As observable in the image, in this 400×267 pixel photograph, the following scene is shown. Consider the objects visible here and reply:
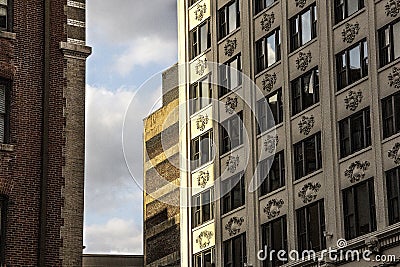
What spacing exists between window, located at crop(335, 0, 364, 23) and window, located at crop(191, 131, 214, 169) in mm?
14020

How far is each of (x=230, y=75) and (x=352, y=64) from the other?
12.7 m

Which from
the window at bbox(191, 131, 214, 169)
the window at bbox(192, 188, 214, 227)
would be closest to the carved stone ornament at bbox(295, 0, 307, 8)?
the window at bbox(191, 131, 214, 169)

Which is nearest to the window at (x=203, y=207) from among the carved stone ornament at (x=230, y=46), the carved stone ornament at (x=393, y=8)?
the carved stone ornament at (x=230, y=46)

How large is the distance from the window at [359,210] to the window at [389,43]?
5.53 meters

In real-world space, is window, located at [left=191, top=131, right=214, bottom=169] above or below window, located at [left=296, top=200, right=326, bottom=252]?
above

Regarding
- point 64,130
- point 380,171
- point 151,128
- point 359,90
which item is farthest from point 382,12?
point 151,128

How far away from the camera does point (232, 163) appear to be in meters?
60.0

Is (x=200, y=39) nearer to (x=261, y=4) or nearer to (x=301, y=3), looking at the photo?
(x=261, y=4)

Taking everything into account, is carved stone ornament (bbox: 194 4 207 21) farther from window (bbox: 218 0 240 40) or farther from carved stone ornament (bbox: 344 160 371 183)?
carved stone ornament (bbox: 344 160 371 183)

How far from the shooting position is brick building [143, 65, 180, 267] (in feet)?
288

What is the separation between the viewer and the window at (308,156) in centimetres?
5222

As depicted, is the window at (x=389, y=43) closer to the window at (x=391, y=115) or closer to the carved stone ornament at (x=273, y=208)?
the window at (x=391, y=115)

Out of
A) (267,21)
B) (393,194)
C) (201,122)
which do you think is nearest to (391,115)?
(393,194)

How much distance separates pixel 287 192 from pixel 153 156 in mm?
43622
